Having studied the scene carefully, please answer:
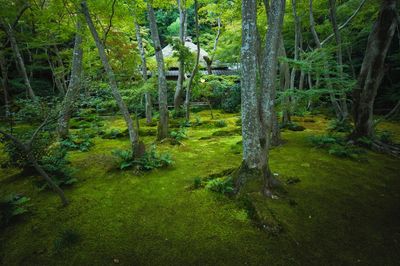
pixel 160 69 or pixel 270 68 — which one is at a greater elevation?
pixel 160 69

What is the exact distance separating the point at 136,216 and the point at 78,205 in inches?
49.9

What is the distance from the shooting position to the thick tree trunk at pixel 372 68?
6.33 metres

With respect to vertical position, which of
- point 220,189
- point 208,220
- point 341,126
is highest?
point 341,126

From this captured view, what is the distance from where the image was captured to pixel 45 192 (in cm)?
516

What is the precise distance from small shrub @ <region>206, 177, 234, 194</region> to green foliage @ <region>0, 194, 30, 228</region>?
11.2ft

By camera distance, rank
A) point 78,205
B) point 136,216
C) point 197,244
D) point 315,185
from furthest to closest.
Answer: point 315,185 → point 78,205 → point 136,216 → point 197,244

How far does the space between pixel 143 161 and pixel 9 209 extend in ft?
9.41

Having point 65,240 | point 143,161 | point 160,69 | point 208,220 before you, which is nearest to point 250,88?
point 208,220

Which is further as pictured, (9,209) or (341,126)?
(341,126)

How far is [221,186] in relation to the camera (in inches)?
191

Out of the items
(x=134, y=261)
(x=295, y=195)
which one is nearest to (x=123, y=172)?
(x=134, y=261)

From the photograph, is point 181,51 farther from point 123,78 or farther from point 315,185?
point 315,185

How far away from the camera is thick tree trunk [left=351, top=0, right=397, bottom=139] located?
6332mm

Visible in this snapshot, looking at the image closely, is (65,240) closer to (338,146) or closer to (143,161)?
(143,161)
